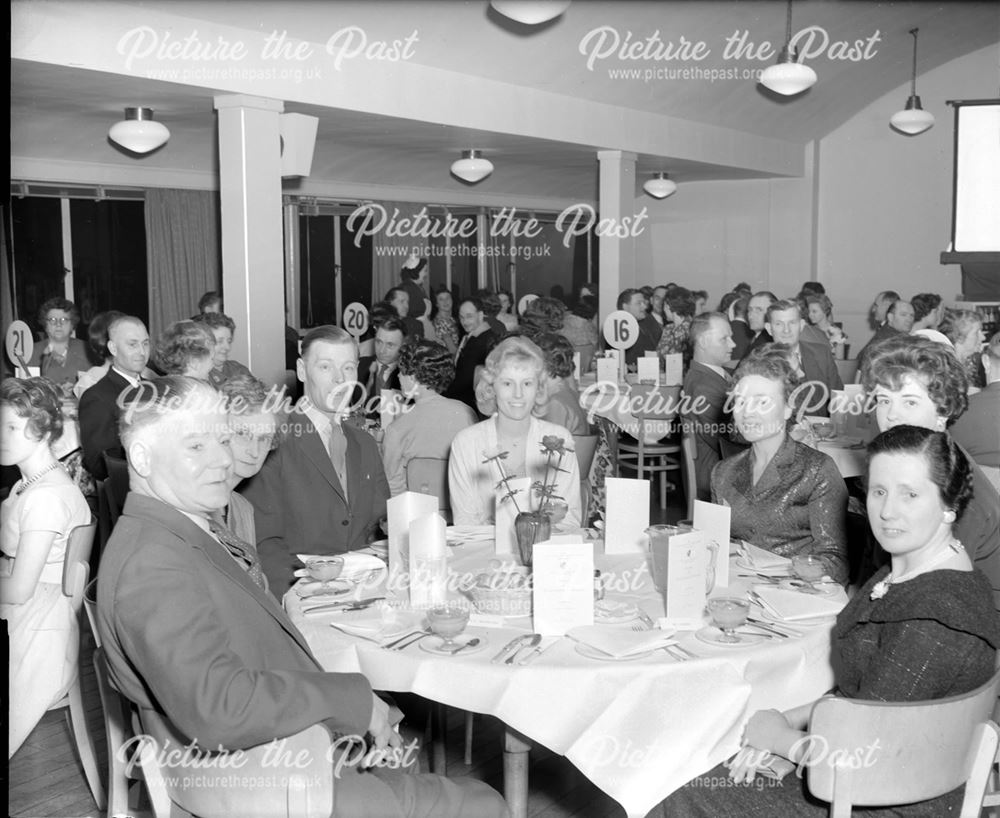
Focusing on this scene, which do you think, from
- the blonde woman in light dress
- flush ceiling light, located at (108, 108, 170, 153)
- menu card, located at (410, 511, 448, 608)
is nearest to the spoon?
menu card, located at (410, 511, 448, 608)

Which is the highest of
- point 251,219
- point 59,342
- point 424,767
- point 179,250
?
point 179,250

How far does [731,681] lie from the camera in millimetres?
2250

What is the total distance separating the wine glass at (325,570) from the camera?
274cm

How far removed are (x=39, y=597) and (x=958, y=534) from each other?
99.6 inches

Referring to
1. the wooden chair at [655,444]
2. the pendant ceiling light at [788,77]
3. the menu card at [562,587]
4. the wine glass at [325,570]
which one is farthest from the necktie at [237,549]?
the pendant ceiling light at [788,77]

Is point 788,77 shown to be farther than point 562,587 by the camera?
Yes

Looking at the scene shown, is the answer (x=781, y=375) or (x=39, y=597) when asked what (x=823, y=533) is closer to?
(x=781, y=375)

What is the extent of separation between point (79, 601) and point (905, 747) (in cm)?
202

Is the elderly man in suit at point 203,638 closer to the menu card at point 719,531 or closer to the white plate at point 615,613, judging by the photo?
the white plate at point 615,613

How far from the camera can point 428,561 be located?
8.53 ft

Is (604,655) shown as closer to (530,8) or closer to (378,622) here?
(378,622)

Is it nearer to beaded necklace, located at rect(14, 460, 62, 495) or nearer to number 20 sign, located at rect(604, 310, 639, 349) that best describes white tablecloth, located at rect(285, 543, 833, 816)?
beaded necklace, located at rect(14, 460, 62, 495)

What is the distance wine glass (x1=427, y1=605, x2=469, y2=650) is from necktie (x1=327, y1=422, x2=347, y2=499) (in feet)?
4.11

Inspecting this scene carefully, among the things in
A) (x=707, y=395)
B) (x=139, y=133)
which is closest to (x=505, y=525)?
(x=707, y=395)
